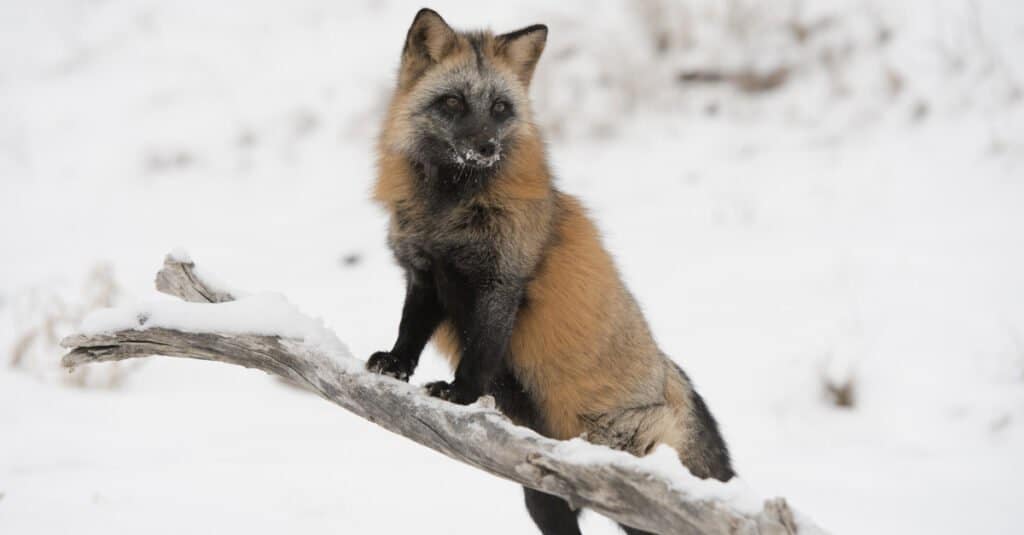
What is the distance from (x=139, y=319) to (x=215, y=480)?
239 cm

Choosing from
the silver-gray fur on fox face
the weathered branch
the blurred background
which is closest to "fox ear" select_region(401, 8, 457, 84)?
the silver-gray fur on fox face

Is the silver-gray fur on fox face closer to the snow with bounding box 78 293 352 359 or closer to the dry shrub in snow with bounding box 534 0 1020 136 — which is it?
the snow with bounding box 78 293 352 359

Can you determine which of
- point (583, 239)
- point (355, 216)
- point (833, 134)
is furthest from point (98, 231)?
point (833, 134)

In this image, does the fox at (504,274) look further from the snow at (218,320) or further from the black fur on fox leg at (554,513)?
the snow at (218,320)

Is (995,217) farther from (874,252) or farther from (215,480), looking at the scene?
(215,480)

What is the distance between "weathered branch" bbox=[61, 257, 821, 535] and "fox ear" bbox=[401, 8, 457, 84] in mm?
1647

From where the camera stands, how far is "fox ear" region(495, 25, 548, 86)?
15.8 feet

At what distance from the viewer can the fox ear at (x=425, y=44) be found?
15.1 feet

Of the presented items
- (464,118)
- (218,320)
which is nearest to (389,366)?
(218,320)

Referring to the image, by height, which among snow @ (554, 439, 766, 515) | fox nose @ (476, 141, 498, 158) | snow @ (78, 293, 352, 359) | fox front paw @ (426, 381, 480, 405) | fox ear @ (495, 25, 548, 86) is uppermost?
fox ear @ (495, 25, 548, 86)

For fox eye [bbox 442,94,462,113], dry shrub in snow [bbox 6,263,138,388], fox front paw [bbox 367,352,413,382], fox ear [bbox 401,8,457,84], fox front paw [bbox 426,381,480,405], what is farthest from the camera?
dry shrub in snow [bbox 6,263,138,388]

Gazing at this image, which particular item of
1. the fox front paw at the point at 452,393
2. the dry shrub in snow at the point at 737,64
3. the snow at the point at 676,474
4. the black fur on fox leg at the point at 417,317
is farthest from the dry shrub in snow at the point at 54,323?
the dry shrub in snow at the point at 737,64

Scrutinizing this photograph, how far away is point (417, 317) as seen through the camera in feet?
14.8

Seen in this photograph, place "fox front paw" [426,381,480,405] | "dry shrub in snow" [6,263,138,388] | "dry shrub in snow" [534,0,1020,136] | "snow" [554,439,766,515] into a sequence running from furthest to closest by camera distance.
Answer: "dry shrub in snow" [534,0,1020,136] → "dry shrub in snow" [6,263,138,388] → "fox front paw" [426,381,480,405] → "snow" [554,439,766,515]
